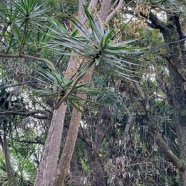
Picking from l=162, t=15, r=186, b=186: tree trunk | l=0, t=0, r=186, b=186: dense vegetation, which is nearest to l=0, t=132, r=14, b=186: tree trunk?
l=0, t=0, r=186, b=186: dense vegetation

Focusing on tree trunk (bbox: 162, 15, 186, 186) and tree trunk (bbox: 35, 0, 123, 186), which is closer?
tree trunk (bbox: 35, 0, 123, 186)

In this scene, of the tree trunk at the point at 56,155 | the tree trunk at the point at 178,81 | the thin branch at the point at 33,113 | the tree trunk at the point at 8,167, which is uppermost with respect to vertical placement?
the tree trunk at the point at 178,81

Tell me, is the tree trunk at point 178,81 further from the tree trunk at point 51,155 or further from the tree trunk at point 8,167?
the tree trunk at point 51,155

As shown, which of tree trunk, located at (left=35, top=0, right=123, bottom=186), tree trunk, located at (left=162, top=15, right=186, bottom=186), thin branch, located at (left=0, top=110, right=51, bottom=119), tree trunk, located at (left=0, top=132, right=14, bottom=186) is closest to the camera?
tree trunk, located at (left=35, top=0, right=123, bottom=186)

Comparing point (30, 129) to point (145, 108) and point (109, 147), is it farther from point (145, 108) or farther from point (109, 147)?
point (145, 108)

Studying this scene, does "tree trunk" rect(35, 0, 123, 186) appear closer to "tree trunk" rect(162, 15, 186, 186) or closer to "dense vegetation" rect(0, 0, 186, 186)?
"dense vegetation" rect(0, 0, 186, 186)

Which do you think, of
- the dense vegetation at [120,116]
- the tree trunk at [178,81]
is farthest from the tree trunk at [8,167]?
the tree trunk at [178,81]

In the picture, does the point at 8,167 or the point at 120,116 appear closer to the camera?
the point at 8,167

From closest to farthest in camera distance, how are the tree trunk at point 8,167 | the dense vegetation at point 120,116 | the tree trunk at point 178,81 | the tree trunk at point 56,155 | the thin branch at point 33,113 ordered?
the tree trunk at point 56,155, the dense vegetation at point 120,116, the tree trunk at point 8,167, the thin branch at point 33,113, the tree trunk at point 178,81

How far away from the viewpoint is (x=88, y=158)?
7129 mm

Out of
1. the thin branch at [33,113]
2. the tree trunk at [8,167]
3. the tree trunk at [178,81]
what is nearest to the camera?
the tree trunk at [8,167]

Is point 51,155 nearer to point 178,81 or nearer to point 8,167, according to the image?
point 8,167

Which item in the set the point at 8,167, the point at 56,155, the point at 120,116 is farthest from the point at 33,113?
the point at 56,155

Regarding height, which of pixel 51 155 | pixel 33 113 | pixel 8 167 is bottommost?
pixel 51 155
